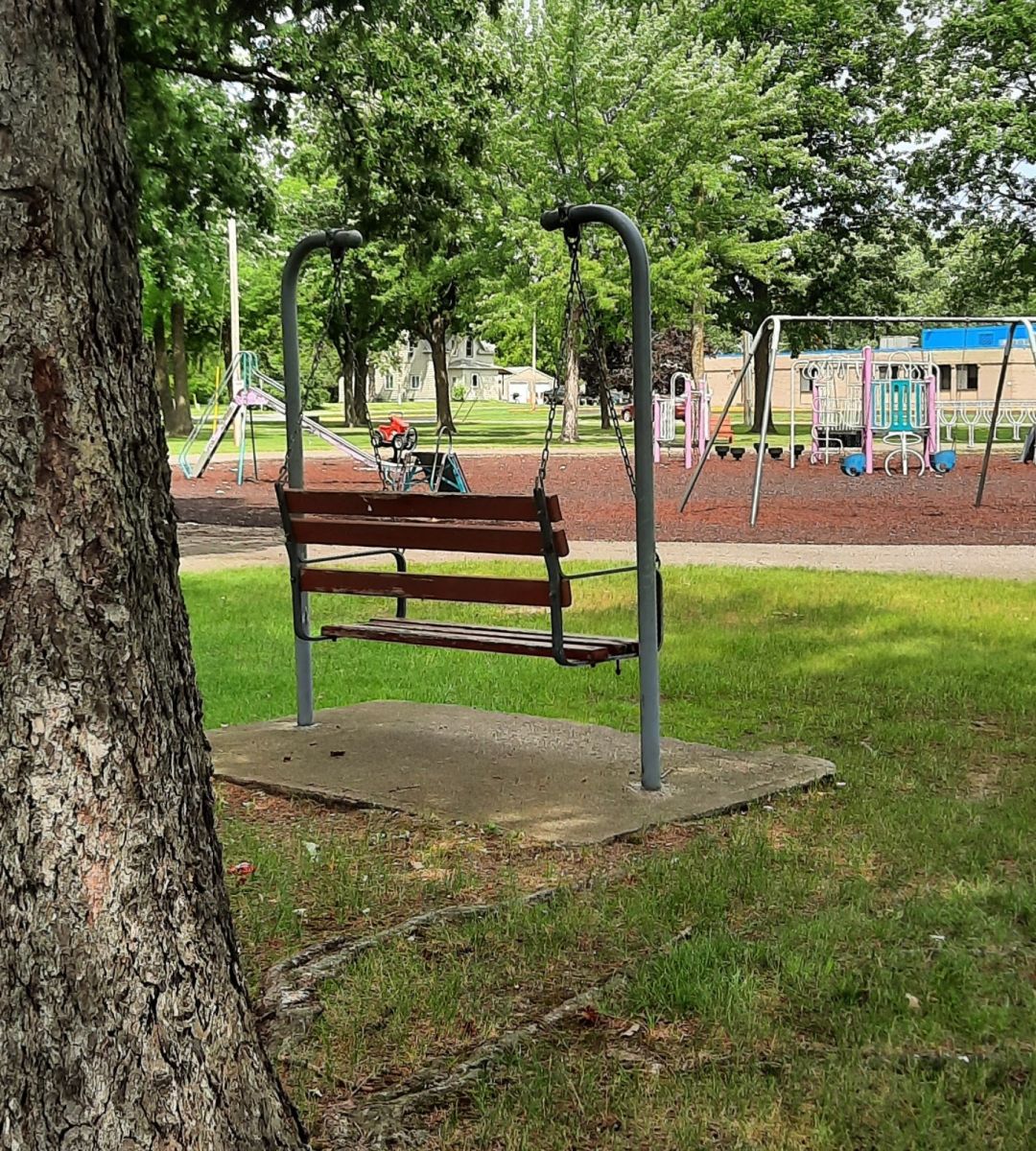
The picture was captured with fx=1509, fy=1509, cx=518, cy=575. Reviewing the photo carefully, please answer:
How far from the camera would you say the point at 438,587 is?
17.9ft

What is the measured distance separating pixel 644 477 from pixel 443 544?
79cm

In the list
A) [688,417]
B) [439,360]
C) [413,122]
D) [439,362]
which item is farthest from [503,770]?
[439,360]

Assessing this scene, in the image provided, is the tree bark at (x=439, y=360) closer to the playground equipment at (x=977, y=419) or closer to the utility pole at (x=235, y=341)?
the utility pole at (x=235, y=341)

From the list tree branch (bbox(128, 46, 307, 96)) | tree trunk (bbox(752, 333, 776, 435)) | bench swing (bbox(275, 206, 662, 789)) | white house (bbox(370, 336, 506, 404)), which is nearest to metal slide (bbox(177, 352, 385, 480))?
tree branch (bbox(128, 46, 307, 96))

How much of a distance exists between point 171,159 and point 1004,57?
1191 inches

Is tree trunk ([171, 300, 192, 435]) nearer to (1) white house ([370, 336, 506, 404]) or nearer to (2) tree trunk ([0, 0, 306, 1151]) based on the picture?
(2) tree trunk ([0, 0, 306, 1151])

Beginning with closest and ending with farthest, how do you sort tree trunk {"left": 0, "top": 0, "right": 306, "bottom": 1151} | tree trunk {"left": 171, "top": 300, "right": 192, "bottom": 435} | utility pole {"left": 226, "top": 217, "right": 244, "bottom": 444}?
tree trunk {"left": 0, "top": 0, "right": 306, "bottom": 1151}
utility pole {"left": 226, "top": 217, "right": 244, "bottom": 444}
tree trunk {"left": 171, "top": 300, "right": 192, "bottom": 435}

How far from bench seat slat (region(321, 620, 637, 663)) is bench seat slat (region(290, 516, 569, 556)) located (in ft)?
1.01

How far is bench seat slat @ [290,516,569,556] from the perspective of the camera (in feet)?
16.6

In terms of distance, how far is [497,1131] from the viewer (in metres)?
2.68

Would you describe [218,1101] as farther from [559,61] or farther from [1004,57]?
[1004,57]

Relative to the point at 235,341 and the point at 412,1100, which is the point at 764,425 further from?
the point at 235,341

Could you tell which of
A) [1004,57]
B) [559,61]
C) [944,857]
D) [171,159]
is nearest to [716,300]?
[559,61]

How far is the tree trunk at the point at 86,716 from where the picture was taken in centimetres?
212
